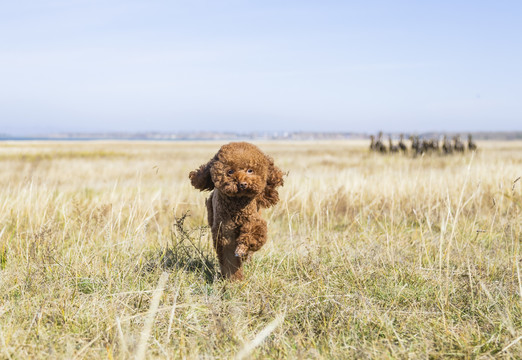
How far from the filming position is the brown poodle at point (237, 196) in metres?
2.89

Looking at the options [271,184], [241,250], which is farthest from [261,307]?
[271,184]

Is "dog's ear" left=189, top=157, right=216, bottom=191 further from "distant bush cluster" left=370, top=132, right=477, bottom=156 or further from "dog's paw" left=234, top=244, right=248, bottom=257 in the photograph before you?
"distant bush cluster" left=370, top=132, right=477, bottom=156

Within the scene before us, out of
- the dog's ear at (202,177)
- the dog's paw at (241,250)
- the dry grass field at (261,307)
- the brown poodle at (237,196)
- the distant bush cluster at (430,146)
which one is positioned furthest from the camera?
the distant bush cluster at (430,146)

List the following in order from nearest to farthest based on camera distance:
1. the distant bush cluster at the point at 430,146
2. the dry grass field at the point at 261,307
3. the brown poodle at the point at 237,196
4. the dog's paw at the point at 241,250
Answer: the dry grass field at the point at 261,307
the brown poodle at the point at 237,196
the dog's paw at the point at 241,250
the distant bush cluster at the point at 430,146

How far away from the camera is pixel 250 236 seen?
3061 millimetres

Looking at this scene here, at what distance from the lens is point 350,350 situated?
2.38 meters

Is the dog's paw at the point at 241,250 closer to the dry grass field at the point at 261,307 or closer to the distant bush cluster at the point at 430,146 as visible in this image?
the dry grass field at the point at 261,307

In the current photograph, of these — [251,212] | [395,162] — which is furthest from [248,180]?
[395,162]

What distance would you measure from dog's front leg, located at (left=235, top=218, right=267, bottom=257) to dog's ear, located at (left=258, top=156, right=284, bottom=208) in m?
0.17

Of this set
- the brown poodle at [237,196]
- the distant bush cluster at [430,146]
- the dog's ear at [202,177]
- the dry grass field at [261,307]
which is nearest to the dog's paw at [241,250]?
the brown poodle at [237,196]

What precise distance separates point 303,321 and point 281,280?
22.4 inches

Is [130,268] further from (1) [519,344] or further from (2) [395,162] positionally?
(2) [395,162]

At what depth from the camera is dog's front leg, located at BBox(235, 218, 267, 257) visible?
3.03 metres

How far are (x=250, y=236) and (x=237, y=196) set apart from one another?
0.31 meters
